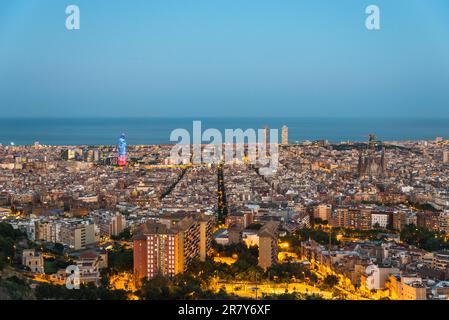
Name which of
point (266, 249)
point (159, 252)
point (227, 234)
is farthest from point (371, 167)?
point (159, 252)

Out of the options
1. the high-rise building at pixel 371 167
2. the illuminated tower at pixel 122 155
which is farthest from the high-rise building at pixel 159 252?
the illuminated tower at pixel 122 155

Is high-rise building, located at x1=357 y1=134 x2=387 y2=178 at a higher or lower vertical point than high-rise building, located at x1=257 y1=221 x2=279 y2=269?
higher

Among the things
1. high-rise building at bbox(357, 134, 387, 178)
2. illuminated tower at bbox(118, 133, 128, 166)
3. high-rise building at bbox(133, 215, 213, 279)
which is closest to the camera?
high-rise building at bbox(133, 215, 213, 279)

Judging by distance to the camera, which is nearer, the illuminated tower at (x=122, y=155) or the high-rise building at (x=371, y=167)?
the high-rise building at (x=371, y=167)

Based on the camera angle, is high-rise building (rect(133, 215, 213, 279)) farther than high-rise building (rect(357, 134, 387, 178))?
No

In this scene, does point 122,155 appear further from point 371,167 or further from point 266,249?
point 266,249

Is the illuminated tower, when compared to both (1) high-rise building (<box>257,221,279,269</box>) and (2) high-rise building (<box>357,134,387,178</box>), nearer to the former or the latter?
(2) high-rise building (<box>357,134,387,178</box>)

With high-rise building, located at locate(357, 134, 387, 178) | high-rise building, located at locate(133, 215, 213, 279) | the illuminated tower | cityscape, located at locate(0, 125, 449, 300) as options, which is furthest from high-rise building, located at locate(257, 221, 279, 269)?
the illuminated tower

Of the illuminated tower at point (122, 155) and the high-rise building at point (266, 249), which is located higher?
the illuminated tower at point (122, 155)

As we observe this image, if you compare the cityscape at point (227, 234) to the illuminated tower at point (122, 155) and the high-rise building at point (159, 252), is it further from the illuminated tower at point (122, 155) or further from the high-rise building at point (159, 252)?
the illuminated tower at point (122, 155)
